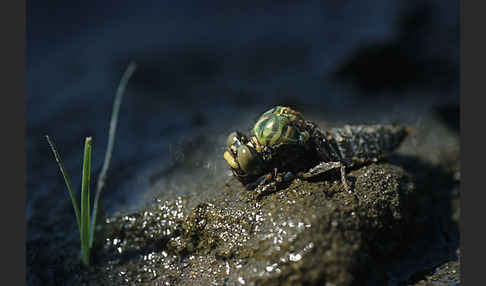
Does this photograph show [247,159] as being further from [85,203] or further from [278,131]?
[85,203]

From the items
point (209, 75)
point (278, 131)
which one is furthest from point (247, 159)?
point (209, 75)

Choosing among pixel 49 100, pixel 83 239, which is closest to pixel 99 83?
pixel 49 100

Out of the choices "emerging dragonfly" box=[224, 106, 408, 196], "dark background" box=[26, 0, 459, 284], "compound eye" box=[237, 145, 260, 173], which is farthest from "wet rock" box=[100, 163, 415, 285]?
"dark background" box=[26, 0, 459, 284]

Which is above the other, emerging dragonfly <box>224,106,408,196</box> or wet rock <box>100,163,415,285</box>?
emerging dragonfly <box>224,106,408,196</box>

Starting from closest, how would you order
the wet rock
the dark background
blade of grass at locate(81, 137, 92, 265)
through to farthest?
the wet rock, blade of grass at locate(81, 137, 92, 265), the dark background

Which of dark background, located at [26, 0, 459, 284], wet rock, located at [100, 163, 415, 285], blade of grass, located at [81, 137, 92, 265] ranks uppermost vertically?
dark background, located at [26, 0, 459, 284]

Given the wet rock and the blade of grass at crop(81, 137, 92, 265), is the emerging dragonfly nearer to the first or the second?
the wet rock

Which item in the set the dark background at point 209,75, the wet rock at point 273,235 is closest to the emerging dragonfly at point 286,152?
the wet rock at point 273,235

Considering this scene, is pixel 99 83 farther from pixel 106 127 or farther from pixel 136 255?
pixel 136 255
